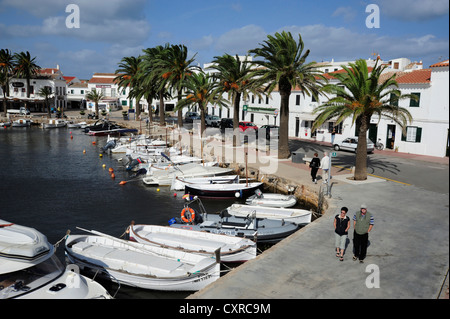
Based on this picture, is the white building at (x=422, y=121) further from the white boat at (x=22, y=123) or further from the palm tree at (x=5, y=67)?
the palm tree at (x=5, y=67)

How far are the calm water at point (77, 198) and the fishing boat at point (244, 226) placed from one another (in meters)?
3.40

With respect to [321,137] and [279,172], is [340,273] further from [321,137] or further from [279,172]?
[321,137]

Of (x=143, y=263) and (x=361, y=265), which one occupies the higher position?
(x=361, y=265)

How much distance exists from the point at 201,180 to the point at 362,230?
1719 centimetres

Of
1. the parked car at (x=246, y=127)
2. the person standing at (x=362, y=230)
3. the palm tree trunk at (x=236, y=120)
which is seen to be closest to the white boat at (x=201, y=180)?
the palm tree trunk at (x=236, y=120)

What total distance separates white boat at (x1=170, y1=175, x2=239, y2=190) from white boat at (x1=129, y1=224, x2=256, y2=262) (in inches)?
398

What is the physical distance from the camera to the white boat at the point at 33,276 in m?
11.5

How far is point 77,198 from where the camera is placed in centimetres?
2644

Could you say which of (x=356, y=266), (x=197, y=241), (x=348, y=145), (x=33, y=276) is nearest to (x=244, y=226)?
(x=197, y=241)

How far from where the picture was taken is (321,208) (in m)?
20.9

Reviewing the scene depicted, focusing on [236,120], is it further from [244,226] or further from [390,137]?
[244,226]

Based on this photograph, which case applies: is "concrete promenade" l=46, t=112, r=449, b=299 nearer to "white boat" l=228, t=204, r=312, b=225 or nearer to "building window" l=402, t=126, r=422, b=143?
"white boat" l=228, t=204, r=312, b=225
